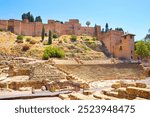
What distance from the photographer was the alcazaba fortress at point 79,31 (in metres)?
39.3

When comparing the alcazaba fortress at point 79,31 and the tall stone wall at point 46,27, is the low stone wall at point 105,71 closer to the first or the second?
the alcazaba fortress at point 79,31

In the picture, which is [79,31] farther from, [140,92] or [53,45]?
[140,92]

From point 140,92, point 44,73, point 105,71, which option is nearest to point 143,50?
point 105,71

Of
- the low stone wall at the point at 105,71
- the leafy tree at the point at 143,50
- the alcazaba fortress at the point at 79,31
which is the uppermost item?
the alcazaba fortress at the point at 79,31

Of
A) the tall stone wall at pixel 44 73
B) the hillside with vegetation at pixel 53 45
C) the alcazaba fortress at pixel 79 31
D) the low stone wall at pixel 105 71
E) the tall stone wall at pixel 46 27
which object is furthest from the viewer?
the tall stone wall at pixel 46 27

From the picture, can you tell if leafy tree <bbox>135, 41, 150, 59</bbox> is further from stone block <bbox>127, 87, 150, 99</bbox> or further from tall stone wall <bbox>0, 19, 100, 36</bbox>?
stone block <bbox>127, 87, 150, 99</bbox>

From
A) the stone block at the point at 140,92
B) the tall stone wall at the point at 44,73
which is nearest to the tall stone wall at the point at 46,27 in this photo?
the tall stone wall at the point at 44,73

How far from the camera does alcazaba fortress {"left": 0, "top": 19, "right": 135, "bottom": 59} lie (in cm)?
3928

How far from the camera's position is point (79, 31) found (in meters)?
48.7

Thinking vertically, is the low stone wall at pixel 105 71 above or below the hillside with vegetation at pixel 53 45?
below

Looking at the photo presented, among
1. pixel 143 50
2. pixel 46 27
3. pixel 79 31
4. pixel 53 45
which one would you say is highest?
pixel 46 27

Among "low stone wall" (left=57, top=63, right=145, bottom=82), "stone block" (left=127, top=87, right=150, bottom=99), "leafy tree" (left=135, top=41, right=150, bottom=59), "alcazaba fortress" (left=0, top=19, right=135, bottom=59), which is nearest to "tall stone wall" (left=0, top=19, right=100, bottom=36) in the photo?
"alcazaba fortress" (left=0, top=19, right=135, bottom=59)

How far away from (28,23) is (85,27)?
10636mm

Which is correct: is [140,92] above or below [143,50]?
below
